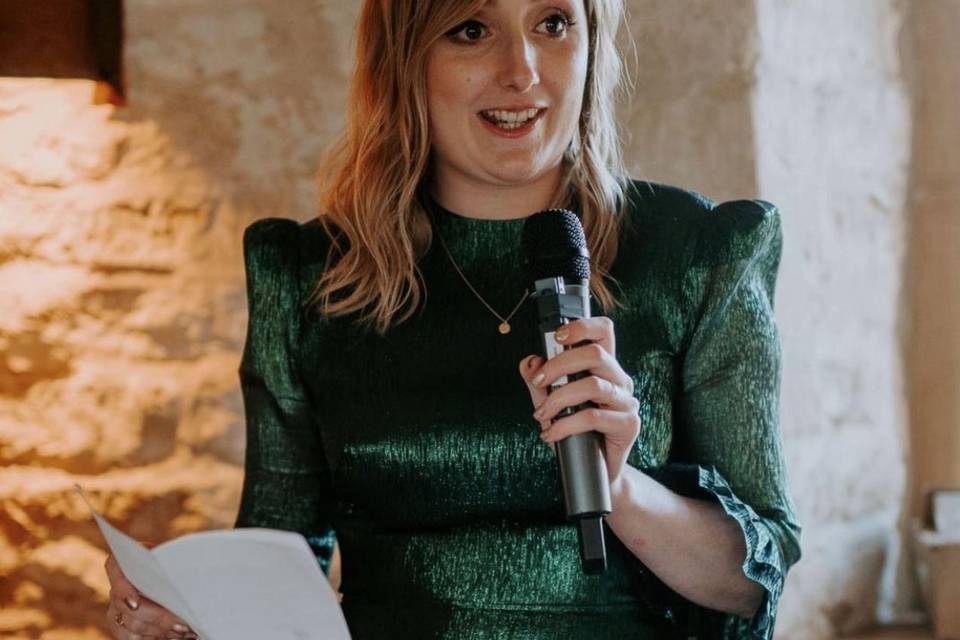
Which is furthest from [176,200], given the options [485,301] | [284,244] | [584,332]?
[584,332]

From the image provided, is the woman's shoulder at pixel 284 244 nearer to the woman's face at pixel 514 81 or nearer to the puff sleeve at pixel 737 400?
the woman's face at pixel 514 81

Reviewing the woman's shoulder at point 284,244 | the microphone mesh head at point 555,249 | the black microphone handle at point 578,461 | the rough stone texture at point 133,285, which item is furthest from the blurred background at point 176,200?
the black microphone handle at point 578,461

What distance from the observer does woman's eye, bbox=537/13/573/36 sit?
1808 millimetres

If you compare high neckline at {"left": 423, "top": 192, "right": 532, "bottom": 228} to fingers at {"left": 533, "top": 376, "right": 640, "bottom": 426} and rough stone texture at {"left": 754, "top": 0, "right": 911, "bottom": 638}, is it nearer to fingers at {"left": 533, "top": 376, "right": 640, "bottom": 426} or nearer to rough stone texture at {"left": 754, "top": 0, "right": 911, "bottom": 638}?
fingers at {"left": 533, "top": 376, "right": 640, "bottom": 426}

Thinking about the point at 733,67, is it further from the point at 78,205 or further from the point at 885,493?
the point at 78,205

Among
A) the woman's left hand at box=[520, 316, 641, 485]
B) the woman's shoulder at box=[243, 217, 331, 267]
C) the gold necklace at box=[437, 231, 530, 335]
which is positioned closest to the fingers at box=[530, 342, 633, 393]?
the woman's left hand at box=[520, 316, 641, 485]

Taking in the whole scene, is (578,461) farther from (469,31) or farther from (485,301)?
(469,31)

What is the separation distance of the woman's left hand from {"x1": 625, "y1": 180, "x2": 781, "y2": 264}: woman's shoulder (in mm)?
497

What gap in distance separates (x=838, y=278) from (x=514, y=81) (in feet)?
4.71

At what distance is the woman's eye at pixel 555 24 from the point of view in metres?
1.81

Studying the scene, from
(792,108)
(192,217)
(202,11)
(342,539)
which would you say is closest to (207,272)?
(192,217)

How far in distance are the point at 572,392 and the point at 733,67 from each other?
1.57m

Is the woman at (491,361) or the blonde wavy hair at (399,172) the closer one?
the woman at (491,361)

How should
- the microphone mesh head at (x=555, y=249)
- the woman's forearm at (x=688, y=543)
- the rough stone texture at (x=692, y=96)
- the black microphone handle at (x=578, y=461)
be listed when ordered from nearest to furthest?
the black microphone handle at (x=578, y=461) < the microphone mesh head at (x=555, y=249) < the woman's forearm at (x=688, y=543) < the rough stone texture at (x=692, y=96)
